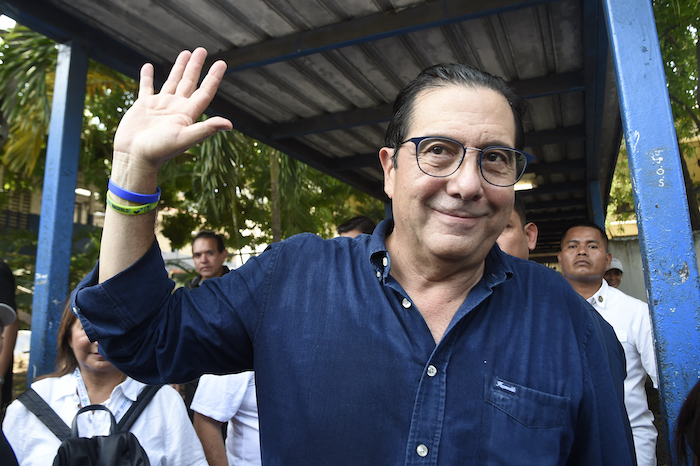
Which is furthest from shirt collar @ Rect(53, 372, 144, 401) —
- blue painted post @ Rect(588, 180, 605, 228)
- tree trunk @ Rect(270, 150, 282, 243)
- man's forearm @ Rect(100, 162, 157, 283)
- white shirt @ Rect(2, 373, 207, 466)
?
tree trunk @ Rect(270, 150, 282, 243)

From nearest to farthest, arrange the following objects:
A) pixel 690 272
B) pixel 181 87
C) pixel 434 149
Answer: pixel 181 87 < pixel 434 149 < pixel 690 272

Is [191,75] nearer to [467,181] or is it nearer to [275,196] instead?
[467,181]

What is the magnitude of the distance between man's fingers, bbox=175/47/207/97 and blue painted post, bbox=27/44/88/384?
2479 mm

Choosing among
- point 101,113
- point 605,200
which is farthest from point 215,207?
point 605,200

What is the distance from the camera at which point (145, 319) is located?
1178mm

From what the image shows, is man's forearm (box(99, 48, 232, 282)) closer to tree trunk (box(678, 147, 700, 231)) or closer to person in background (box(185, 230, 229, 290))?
person in background (box(185, 230, 229, 290))

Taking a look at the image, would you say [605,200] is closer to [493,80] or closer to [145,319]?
[493,80]

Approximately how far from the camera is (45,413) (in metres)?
2.13

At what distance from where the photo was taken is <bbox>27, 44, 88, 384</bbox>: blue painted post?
325 centimetres

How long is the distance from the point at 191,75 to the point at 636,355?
3.15 meters

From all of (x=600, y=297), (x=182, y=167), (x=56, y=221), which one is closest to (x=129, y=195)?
(x=56, y=221)

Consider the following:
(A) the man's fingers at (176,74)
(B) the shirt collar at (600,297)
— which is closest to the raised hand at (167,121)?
(A) the man's fingers at (176,74)

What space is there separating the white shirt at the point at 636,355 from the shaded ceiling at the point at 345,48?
1891 millimetres

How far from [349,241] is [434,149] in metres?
0.38
